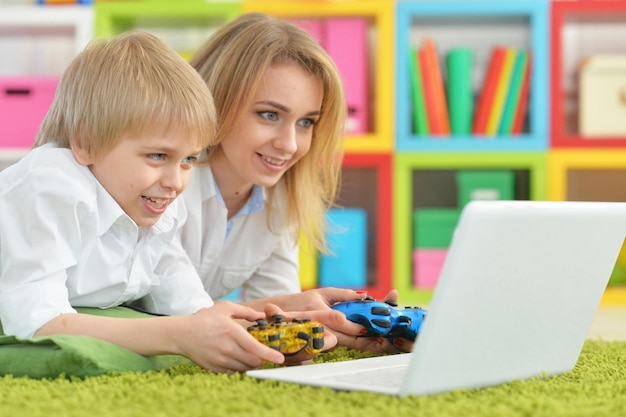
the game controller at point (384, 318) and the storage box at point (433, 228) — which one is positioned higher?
the game controller at point (384, 318)

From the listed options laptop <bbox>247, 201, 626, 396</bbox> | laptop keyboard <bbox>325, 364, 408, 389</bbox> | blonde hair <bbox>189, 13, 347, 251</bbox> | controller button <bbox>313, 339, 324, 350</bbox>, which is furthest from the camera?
blonde hair <bbox>189, 13, 347, 251</bbox>

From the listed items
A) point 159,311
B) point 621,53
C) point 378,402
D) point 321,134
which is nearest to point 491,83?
point 621,53

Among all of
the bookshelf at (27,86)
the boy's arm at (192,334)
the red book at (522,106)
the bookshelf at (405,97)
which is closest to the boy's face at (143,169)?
the boy's arm at (192,334)

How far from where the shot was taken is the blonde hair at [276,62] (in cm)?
146

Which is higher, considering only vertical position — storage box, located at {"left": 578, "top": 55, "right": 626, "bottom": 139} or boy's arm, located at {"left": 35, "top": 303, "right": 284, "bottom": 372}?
storage box, located at {"left": 578, "top": 55, "right": 626, "bottom": 139}

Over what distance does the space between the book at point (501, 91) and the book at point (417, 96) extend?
187 mm

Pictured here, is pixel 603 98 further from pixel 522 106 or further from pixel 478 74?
pixel 478 74

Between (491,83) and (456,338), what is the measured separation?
1919mm

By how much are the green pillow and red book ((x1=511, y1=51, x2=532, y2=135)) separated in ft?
5.88

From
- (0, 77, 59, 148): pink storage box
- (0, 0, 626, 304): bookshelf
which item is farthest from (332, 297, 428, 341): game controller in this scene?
(0, 77, 59, 148): pink storage box

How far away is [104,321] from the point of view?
105 cm

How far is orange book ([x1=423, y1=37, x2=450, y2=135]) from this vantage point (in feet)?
8.52

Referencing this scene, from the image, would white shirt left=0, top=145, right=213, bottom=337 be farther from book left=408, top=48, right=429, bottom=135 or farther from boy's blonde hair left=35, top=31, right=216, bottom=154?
book left=408, top=48, right=429, bottom=135

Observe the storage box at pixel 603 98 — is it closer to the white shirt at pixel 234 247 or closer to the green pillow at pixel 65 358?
the white shirt at pixel 234 247
